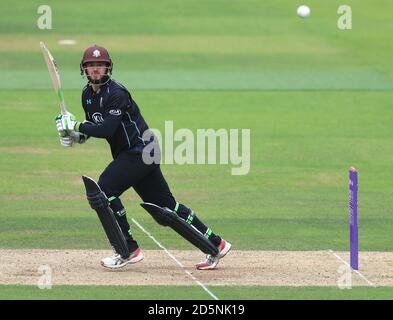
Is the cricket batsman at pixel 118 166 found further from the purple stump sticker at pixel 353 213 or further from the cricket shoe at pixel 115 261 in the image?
the purple stump sticker at pixel 353 213

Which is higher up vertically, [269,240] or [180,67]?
[180,67]

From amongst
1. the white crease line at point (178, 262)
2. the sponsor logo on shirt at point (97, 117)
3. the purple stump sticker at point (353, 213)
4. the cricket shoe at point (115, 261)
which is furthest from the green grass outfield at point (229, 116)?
the sponsor logo on shirt at point (97, 117)

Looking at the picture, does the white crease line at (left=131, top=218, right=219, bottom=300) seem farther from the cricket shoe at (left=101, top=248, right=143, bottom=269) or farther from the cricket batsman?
the cricket shoe at (left=101, top=248, right=143, bottom=269)

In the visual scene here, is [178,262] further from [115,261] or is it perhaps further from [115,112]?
[115,112]

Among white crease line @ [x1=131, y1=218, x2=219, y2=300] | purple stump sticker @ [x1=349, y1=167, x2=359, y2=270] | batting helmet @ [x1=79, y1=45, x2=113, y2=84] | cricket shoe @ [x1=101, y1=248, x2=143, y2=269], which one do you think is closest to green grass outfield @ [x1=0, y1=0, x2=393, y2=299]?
white crease line @ [x1=131, y1=218, x2=219, y2=300]

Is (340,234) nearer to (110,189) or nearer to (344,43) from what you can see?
(110,189)

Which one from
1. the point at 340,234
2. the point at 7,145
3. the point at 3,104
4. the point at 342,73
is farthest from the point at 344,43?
the point at 340,234

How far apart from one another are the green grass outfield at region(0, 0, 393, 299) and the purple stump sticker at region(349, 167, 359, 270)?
0.73 m

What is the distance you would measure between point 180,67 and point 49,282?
69.2ft

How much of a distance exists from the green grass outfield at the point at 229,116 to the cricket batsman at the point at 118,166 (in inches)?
37.3

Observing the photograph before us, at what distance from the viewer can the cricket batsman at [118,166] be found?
38.9 ft

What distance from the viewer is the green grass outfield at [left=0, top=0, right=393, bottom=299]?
48.2 feet

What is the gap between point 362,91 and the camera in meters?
27.9

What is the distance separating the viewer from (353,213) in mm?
11867
